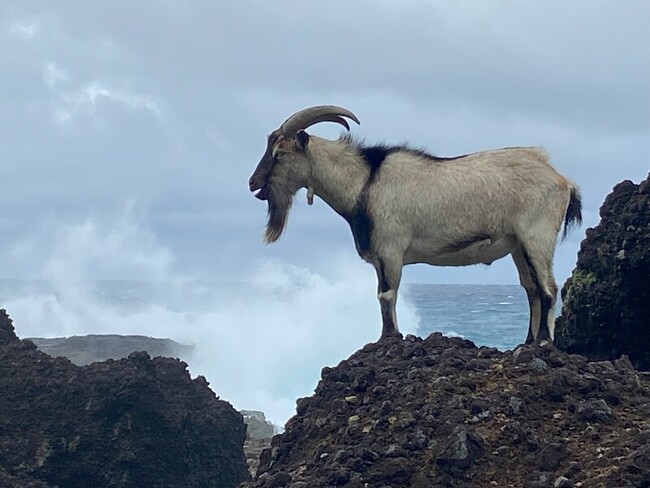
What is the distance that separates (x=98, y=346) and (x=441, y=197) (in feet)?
65.8

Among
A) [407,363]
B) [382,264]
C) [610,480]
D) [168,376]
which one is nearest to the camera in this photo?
[610,480]

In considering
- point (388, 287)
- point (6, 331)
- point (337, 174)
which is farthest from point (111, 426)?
point (337, 174)

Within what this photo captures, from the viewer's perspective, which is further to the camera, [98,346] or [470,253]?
Answer: [98,346]

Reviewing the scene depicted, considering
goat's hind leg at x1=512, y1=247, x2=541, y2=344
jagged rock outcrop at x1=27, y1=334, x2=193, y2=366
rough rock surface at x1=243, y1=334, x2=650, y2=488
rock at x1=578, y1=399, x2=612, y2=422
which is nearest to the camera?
rough rock surface at x1=243, y1=334, x2=650, y2=488

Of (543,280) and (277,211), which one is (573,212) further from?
(277,211)

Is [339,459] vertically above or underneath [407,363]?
underneath

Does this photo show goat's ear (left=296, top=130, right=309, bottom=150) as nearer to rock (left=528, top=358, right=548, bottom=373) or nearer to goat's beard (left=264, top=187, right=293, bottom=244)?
goat's beard (left=264, top=187, right=293, bottom=244)

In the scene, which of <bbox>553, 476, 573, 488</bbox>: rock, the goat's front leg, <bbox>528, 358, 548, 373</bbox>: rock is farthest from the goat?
<bbox>553, 476, 573, 488</bbox>: rock

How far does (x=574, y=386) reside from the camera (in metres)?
6.74

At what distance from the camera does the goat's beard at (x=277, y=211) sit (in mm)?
9361

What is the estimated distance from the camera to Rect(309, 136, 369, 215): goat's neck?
29.7ft

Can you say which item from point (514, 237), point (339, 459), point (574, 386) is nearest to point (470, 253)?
point (514, 237)

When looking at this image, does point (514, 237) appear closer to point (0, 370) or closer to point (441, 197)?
point (441, 197)

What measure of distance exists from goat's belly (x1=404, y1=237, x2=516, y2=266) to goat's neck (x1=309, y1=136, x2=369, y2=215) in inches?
25.5
